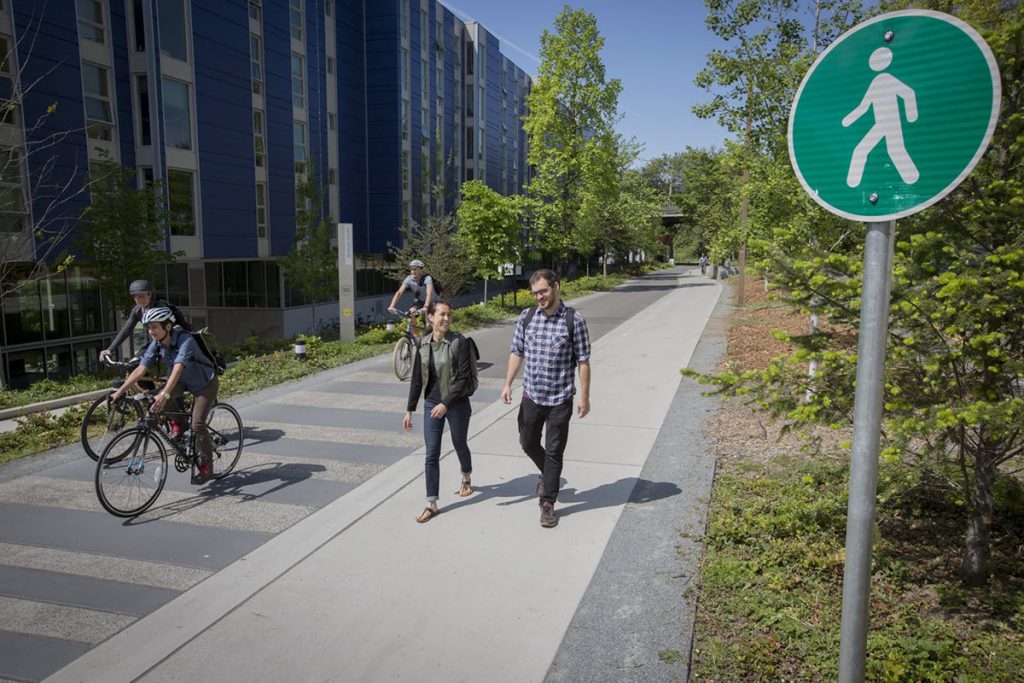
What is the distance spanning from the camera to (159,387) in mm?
7449

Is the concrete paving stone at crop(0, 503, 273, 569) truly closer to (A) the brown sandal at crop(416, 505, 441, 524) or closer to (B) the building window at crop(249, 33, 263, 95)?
(A) the brown sandal at crop(416, 505, 441, 524)

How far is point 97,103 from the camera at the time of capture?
72.2 feet

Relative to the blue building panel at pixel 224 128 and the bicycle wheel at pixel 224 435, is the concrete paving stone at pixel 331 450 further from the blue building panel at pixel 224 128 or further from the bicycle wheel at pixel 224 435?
the blue building panel at pixel 224 128

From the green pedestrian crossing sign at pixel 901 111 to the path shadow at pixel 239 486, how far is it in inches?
236

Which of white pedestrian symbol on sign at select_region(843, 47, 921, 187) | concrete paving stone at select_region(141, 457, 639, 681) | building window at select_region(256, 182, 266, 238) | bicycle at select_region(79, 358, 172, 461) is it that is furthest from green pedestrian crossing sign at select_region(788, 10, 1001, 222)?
building window at select_region(256, 182, 266, 238)

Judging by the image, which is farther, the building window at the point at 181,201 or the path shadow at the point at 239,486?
the building window at the point at 181,201

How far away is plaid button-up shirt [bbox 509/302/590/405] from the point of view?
18.2 feet

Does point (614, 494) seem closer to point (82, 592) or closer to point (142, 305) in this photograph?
point (82, 592)

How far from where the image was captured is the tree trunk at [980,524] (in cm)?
424

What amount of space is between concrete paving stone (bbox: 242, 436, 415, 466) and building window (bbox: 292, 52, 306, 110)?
29.4 m

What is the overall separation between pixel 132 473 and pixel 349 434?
9.85 feet

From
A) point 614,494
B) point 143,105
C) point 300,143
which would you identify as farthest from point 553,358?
point 300,143

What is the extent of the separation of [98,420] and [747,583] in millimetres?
7931

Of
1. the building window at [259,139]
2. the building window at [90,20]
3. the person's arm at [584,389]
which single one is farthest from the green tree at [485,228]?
the person's arm at [584,389]
